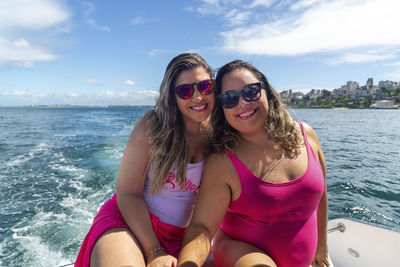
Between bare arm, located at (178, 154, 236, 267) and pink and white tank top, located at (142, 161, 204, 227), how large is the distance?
229 millimetres

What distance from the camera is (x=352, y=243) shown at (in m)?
2.79

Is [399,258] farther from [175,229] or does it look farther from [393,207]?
[393,207]

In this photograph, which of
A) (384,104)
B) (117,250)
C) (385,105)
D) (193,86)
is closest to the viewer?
(117,250)

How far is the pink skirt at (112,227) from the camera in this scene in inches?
65.0

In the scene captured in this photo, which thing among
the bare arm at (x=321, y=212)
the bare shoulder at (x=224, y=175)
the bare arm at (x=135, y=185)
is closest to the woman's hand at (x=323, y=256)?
the bare arm at (x=321, y=212)

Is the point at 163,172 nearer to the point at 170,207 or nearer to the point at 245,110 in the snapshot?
the point at 170,207

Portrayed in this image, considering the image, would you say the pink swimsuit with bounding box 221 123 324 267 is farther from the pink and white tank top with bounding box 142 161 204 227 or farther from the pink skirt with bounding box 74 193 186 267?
the pink skirt with bounding box 74 193 186 267

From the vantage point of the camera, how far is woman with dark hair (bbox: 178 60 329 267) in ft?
5.08

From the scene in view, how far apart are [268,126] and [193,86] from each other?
68 centimetres

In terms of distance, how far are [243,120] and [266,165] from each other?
36cm

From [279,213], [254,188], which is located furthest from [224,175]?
[279,213]

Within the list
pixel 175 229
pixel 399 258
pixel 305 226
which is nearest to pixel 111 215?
Result: pixel 175 229

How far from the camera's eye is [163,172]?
184cm

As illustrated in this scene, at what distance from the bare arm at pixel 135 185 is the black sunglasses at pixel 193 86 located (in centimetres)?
43
